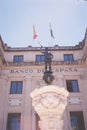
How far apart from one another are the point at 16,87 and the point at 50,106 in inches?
380

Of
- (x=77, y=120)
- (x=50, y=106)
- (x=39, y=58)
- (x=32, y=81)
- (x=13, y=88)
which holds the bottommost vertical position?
(x=50, y=106)

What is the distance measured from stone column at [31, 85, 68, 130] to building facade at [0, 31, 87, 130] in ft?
24.0

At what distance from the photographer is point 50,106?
8.70 metres

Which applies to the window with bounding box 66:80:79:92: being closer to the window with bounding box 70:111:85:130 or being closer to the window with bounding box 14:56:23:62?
the window with bounding box 70:111:85:130

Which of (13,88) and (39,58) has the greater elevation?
→ (39,58)

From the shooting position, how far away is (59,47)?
813 inches

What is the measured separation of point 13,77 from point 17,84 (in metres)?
0.81

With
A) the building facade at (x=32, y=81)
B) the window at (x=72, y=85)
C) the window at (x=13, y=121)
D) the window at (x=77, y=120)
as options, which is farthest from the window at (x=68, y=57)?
the window at (x=13, y=121)

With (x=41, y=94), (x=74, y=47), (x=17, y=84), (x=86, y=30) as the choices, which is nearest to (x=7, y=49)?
(x=17, y=84)

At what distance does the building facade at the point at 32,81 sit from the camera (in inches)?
633

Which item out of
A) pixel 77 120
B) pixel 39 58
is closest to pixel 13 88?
pixel 39 58

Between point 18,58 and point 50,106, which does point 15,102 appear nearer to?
point 18,58

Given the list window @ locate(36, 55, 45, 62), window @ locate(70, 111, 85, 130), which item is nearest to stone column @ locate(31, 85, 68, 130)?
window @ locate(70, 111, 85, 130)

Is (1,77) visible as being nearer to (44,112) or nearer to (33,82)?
(33,82)
